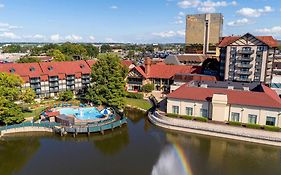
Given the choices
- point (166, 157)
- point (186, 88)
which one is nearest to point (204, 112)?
point (186, 88)

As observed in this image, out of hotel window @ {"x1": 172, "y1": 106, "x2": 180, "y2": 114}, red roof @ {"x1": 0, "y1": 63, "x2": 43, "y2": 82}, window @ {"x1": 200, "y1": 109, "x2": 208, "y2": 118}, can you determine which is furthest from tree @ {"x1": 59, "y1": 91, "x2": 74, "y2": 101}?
window @ {"x1": 200, "y1": 109, "x2": 208, "y2": 118}

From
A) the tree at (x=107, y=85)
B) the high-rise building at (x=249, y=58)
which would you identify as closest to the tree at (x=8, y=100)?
the tree at (x=107, y=85)

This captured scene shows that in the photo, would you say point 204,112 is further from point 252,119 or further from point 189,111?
point 252,119

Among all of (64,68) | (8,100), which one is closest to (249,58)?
(64,68)

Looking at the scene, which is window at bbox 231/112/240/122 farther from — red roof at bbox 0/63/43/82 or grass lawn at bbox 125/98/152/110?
red roof at bbox 0/63/43/82

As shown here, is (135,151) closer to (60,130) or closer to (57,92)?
(60,130)
